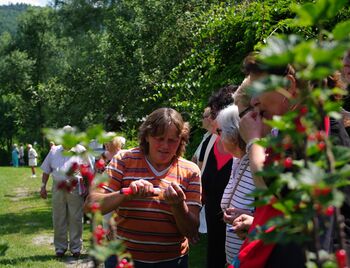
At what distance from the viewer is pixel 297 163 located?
0.99m

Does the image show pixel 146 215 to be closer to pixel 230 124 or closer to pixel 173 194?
pixel 173 194

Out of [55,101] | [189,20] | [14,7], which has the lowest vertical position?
[55,101]

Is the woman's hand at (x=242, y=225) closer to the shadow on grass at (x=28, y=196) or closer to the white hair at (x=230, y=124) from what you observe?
the white hair at (x=230, y=124)

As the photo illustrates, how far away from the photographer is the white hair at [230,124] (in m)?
2.94

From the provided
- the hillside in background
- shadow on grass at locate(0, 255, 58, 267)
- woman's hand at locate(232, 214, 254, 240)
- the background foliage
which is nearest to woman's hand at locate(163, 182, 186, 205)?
woman's hand at locate(232, 214, 254, 240)

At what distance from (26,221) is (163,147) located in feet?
31.4

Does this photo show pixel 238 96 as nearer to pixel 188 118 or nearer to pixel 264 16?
pixel 264 16

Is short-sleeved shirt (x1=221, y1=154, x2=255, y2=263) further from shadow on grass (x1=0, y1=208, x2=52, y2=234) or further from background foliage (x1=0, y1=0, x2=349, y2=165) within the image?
shadow on grass (x1=0, y1=208, x2=52, y2=234)

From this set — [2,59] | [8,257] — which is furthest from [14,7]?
[8,257]

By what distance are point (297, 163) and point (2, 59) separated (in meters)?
43.8

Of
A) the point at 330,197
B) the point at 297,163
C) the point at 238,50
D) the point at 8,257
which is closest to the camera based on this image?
the point at 330,197

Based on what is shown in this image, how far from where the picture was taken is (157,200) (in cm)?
291

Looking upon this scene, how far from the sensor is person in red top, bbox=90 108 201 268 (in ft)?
9.52

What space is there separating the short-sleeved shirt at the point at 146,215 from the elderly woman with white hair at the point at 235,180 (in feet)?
0.70
